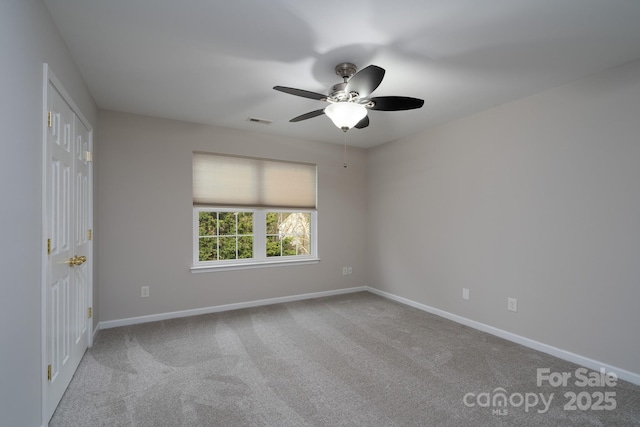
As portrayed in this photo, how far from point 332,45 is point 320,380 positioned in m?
2.46

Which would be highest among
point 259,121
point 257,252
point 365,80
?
point 259,121

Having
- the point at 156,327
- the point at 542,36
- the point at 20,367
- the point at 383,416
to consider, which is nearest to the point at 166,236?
the point at 156,327

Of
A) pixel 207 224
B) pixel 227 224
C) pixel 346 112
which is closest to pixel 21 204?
pixel 346 112

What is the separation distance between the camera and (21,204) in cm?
148

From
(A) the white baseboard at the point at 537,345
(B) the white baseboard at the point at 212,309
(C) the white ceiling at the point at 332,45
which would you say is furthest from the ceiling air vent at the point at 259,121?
(A) the white baseboard at the point at 537,345

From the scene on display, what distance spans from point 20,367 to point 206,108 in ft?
8.78

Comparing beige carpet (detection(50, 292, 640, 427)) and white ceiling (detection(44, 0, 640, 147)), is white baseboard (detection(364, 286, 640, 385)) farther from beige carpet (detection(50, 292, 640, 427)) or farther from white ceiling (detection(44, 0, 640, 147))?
white ceiling (detection(44, 0, 640, 147))

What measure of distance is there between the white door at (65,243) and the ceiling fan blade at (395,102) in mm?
2084

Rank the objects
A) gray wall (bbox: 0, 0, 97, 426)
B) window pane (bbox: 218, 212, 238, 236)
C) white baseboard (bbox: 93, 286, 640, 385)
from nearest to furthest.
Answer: gray wall (bbox: 0, 0, 97, 426)
white baseboard (bbox: 93, 286, 640, 385)
window pane (bbox: 218, 212, 238, 236)

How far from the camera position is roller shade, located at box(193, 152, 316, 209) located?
4.01 m

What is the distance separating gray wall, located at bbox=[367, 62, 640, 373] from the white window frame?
1.45 meters

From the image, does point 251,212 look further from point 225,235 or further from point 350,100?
point 350,100

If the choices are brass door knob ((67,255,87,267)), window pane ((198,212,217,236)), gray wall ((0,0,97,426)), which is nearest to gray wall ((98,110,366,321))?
window pane ((198,212,217,236))

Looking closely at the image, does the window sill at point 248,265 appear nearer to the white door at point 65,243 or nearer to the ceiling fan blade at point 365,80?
the white door at point 65,243
